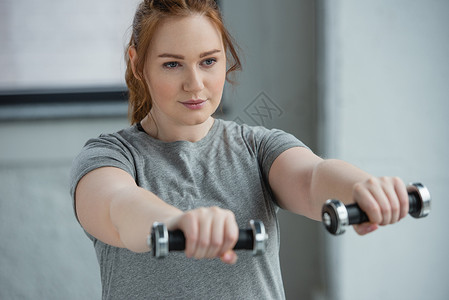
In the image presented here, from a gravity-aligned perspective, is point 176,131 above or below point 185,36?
below

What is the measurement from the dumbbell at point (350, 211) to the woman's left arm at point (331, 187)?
0.6 inches

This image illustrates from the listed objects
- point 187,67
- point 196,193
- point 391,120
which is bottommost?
point 391,120

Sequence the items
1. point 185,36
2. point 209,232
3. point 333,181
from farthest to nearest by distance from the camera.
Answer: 1. point 185,36
2. point 333,181
3. point 209,232

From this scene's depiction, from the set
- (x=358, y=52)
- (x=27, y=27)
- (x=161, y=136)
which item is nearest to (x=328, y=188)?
(x=161, y=136)

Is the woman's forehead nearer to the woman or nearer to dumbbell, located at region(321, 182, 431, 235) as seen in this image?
the woman

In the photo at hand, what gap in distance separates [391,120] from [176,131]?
3.85 feet

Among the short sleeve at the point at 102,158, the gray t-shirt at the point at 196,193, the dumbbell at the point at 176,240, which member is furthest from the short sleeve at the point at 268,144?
the dumbbell at the point at 176,240

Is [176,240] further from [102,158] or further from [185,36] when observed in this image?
[185,36]

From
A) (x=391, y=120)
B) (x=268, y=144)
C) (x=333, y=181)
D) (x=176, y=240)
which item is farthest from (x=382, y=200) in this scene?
(x=391, y=120)

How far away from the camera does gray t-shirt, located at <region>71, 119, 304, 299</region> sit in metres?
1.00

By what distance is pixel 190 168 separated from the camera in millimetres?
1056

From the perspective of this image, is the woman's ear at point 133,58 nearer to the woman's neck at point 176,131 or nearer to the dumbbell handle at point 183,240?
the woman's neck at point 176,131

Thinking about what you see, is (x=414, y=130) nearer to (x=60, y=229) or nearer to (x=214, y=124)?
(x=214, y=124)

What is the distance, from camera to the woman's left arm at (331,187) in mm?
740
